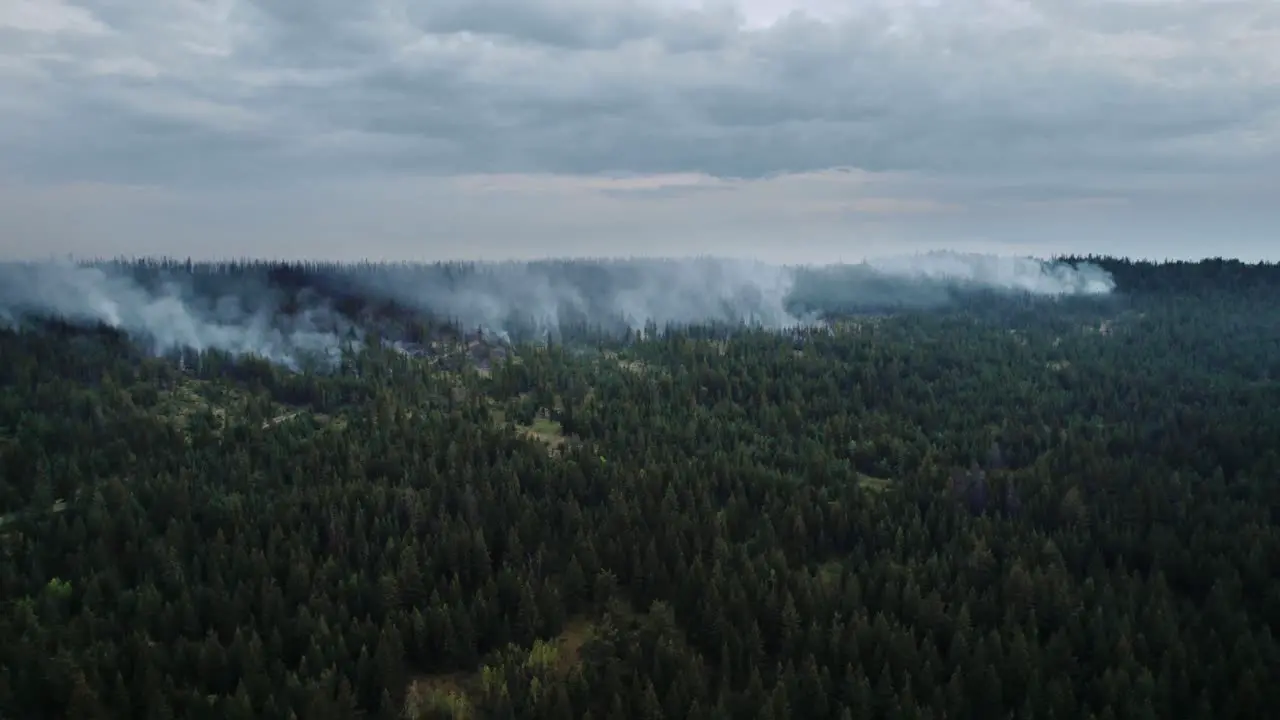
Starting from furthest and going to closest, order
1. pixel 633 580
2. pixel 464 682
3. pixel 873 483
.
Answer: pixel 873 483
pixel 633 580
pixel 464 682

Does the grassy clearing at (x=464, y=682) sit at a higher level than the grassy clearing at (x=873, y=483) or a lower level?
lower

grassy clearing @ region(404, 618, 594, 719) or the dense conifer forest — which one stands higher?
the dense conifer forest

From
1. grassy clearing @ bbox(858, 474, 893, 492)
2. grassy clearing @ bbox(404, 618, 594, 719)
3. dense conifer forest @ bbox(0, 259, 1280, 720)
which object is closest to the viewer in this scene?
dense conifer forest @ bbox(0, 259, 1280, 720)

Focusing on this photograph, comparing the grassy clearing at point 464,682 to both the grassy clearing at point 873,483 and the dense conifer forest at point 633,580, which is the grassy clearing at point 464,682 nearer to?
the dense conifer forest at point 633,580

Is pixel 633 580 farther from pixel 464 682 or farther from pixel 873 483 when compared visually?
pixel 873 483

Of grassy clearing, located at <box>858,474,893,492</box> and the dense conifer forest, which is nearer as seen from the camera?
the dense conifer forest

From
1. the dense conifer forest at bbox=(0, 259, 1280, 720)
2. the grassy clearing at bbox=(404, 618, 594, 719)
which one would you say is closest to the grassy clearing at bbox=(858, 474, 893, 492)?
the dense conifer forest at bbox=(0, 259, 1280, 720)

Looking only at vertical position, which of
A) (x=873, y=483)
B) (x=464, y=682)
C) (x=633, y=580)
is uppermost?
(x=873, y=483)

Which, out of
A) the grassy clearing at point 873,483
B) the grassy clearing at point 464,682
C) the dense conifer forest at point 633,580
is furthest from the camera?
the grassy clearing at point 873,483

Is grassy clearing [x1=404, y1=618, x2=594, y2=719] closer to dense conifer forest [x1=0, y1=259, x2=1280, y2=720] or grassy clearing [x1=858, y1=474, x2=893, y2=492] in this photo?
dense conifer forest [x1=0, y1=259, x2=1280, y2=720]

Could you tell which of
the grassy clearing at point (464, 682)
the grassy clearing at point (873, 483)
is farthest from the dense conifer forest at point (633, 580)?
the grassy clearing at point (873, 483)

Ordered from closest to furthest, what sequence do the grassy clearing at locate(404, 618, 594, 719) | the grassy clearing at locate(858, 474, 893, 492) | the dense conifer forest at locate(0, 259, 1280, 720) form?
the dense conifer forest at locate(0, 259, 1280, 720) → the grassy clearing at locate(404, 618, 594, 719) → the grassy clearing at locate(858, 474, 893, 492)

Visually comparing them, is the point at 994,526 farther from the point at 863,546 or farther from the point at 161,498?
the point at 161,498

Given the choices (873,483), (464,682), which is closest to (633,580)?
(464,682)
